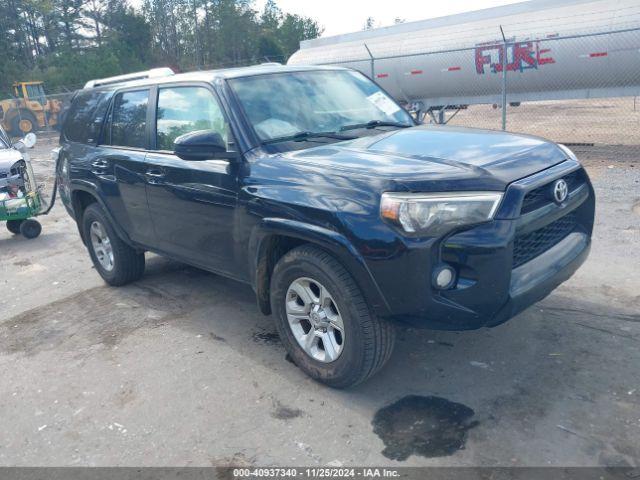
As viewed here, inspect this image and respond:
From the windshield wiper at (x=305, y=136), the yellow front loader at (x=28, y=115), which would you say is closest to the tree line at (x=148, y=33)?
the yellow front loader at (x=28, y=115)

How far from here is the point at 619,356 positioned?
3.76 m

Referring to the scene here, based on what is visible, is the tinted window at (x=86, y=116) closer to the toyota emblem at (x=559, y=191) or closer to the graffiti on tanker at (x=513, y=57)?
the toyota emblem at (x=559, y=191)

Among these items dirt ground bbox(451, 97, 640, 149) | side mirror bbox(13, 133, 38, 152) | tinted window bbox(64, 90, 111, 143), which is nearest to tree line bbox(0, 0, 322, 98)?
dirt ground bbox(451, 97, 640, 149)

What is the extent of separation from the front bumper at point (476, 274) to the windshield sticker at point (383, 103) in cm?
179

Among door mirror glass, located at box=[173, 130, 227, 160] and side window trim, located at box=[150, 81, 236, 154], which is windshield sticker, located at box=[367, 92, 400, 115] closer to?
side window trim, located at box=[150, 81, 236, 154]

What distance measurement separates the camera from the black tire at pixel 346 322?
129 inches

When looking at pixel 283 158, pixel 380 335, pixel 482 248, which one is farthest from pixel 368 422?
pixel 283 158

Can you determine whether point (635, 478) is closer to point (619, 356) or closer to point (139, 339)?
point (619, 356)

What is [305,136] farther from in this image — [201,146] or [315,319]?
[315,319]

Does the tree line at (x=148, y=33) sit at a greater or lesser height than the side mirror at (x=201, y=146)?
greater

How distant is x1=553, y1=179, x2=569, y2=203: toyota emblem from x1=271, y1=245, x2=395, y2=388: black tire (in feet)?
3.95

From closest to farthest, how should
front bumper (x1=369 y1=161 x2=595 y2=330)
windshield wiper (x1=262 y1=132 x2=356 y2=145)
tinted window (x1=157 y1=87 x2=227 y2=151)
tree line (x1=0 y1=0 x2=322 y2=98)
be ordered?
front bumper (x1=369 y1=161 x2=595 y2=330) → windshield wiper (x1=262 y1=132 x2=356 y2=145) → tinted window (x1=157 y1=87 x2=227 y2=151) → tree line (x1=0 y1=0 x2=322 y2=98)

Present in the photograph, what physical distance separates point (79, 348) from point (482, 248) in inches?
128

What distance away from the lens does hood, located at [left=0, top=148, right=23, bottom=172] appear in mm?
8451
